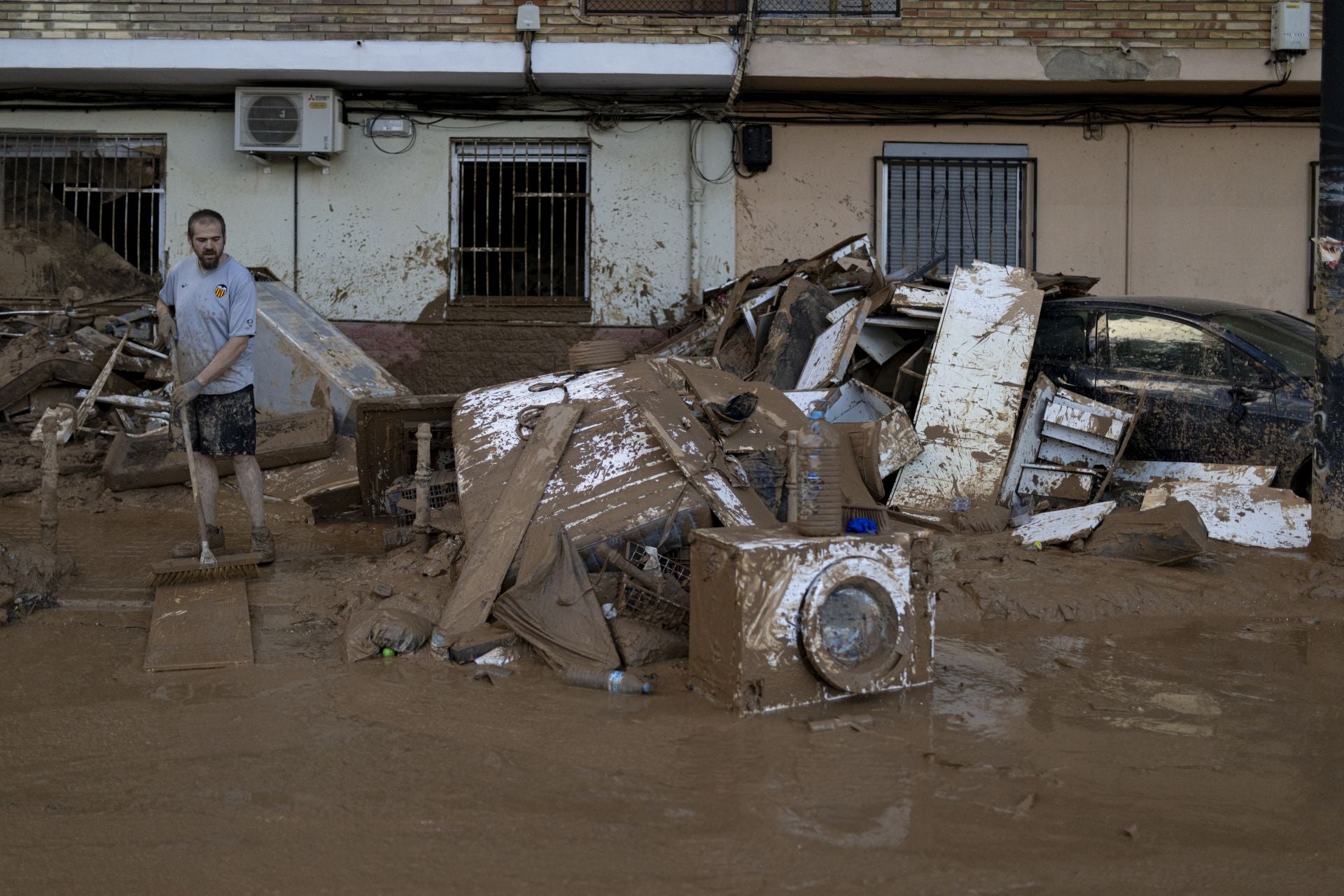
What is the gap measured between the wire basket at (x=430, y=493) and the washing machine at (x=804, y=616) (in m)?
2.41

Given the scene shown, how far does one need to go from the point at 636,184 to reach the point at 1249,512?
20.9 feet

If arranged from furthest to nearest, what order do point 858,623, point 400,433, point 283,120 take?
1. point 283,120
2. point 400,433
3. point 858,623

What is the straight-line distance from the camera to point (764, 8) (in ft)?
35.0

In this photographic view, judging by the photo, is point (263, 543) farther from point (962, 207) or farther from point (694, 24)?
point (962, 207)

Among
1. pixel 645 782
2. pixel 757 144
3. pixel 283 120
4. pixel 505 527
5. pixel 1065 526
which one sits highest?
pixel 283 120

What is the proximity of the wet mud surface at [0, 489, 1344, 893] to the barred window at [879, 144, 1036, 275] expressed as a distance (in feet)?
21.3

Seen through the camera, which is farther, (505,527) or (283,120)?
(283,120)

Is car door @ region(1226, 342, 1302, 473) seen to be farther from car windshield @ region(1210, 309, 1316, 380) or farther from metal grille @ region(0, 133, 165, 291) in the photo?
metal grille @ region(0, 133, 165, 291)

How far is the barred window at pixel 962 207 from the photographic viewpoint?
10961 millimetres

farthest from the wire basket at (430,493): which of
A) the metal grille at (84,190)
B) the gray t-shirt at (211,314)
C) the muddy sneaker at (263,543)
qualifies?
the metal grille at (84,190)

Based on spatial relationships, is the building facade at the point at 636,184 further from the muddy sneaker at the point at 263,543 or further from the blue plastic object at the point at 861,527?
the blue plastic object at the point at 861,527

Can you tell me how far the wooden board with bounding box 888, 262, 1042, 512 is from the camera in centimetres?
737

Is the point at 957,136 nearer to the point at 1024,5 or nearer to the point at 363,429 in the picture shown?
the point at 1024,5

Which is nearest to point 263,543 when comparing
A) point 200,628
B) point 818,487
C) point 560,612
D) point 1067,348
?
point 200,628
